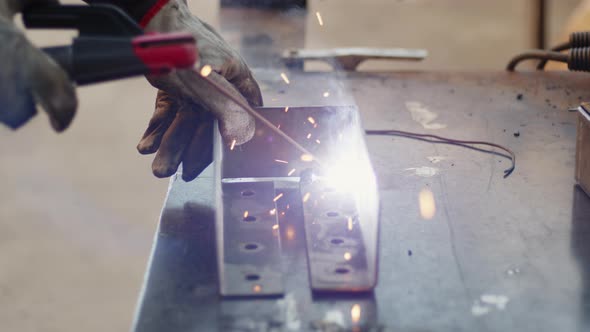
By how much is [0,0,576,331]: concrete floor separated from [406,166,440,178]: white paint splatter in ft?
4.94

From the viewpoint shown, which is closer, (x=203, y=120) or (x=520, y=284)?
(x=520, y=284)

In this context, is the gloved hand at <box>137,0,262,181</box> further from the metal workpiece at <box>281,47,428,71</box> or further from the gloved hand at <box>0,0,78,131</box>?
the metal workpiece at <box>281,47,428,71</box>

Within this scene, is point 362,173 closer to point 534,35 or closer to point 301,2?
point 301,2

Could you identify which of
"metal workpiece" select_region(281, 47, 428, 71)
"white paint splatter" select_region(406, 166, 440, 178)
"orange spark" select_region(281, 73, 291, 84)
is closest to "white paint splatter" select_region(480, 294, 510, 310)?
"white paint splatter" select_region(406, 166, 440, 178)

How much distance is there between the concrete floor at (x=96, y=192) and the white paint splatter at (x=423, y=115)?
3.57 ft

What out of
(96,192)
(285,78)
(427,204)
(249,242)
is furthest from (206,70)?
(96,192)

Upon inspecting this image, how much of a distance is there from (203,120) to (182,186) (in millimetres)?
138

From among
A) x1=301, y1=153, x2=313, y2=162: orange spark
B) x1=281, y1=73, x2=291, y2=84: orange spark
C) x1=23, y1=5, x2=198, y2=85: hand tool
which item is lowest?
x1=301, y1=153, x2=313, y2=162: orange spark

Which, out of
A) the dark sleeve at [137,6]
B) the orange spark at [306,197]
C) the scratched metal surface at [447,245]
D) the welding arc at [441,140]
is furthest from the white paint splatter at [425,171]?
the dark sleeve at [137,6]

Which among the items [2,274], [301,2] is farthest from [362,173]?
[2,274]

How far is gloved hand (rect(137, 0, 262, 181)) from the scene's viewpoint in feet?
4.44

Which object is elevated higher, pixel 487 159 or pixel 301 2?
pixel 301 2

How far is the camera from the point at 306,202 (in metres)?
1.30

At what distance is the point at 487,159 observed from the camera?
1522mm
